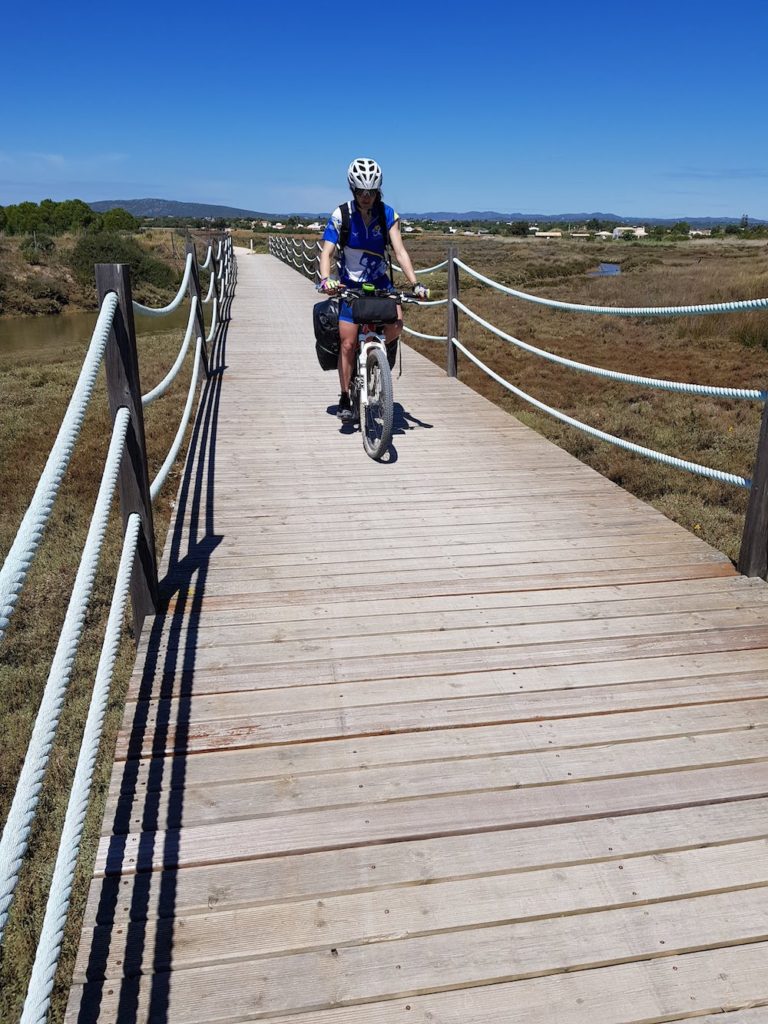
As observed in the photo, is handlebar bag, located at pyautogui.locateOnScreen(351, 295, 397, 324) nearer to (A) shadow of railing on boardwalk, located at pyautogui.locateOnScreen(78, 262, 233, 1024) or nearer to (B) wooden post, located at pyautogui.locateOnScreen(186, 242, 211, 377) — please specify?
(A) shadow of railing on boardwalk, located at pyautogui.locateOnScreen(78, 262, 233, 1024)

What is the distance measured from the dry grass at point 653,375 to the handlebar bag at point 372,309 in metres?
2.90

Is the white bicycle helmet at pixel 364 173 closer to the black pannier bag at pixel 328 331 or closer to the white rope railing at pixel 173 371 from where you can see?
the black pannier bag at pixel 328 331

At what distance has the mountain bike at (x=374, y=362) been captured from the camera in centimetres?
548

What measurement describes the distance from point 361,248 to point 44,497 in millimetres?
4395

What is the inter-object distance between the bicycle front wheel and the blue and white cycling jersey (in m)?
0.61

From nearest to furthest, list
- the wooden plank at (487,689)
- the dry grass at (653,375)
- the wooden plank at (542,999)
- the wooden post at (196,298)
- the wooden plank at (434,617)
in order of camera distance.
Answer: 1. the wooden plank at (542,999)
2. the wooden plank at (487,689)
3. the wooden plank at (434,617)
4. the dry grass at (653,375)
5. the wooden post at (196,298)

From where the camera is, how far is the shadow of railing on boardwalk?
5.78 ft

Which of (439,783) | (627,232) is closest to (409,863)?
(439,783)

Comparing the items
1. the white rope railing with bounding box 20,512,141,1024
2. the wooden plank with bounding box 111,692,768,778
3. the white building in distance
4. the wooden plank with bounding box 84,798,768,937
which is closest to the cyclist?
the wooden plank with bounding box 111,692,768,778

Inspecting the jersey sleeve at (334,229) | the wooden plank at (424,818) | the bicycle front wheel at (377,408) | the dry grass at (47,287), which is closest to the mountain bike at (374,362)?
the bicycle front wheel at (377,408)

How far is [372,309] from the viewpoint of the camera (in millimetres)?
5602

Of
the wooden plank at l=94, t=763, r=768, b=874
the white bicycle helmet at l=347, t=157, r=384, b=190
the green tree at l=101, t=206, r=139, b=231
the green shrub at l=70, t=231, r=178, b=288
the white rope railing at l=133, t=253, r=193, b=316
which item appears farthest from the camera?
the green tree at l=101, t=206, r=139, b=231

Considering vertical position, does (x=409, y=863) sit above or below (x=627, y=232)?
below

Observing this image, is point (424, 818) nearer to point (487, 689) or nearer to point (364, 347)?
point (487, 689)
